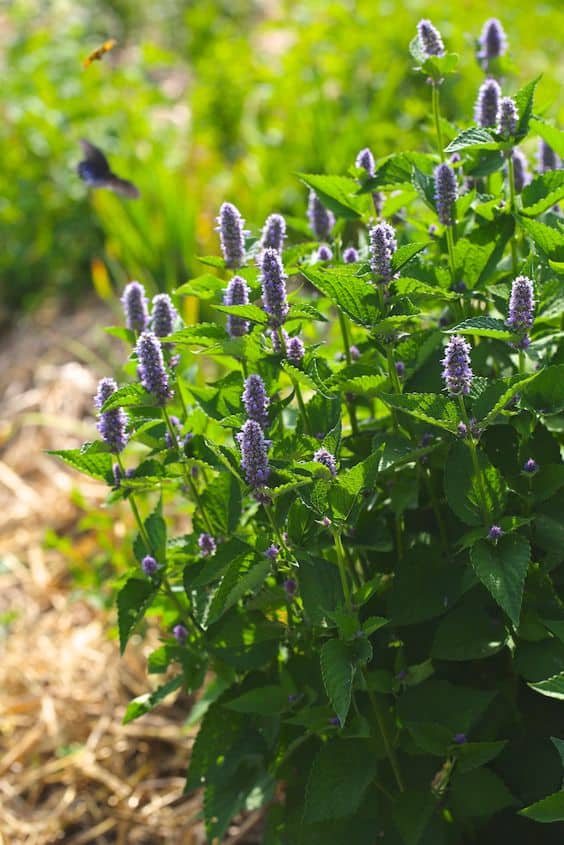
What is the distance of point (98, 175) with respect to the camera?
2262mm

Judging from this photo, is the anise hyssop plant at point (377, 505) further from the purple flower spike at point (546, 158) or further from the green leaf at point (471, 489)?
the purple flower spike at point (546, 158)

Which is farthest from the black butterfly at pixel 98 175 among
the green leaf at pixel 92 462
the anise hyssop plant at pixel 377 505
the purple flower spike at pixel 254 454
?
the purple flower spike at pixel 254 454

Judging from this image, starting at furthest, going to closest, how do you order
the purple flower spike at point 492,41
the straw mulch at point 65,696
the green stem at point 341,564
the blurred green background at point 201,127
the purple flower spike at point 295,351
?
the blurred green background at point 201,127
the straw mulch at point 65,696
the purple flower spike at point 492,41
the purple flower spike at point 295,351
the green stem at point 341,564

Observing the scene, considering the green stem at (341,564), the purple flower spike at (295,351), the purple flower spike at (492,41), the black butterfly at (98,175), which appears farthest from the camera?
the black butterfly at (98,175)

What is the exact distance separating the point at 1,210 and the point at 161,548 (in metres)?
3.70

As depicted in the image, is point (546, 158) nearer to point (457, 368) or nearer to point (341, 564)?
point (457, 368)

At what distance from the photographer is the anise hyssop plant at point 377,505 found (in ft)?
4.68

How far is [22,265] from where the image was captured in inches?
194

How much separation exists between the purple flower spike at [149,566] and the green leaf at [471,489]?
1.71ft

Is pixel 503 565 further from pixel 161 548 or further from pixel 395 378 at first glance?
pixel 161 548

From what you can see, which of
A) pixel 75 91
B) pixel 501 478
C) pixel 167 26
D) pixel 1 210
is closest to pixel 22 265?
pixel 1 210

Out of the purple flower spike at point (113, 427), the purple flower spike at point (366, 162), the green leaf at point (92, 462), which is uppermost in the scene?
the purple flower spike at point (366, 162)

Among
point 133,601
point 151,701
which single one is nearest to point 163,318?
point 133,601

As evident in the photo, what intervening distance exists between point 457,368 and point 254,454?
0.97 ft
